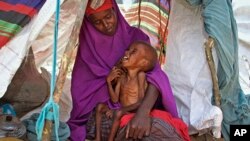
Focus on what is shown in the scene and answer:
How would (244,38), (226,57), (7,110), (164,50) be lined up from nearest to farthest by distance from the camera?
1. (7,110)
2. (226,57)
3. (164,50)
4. (244,38)

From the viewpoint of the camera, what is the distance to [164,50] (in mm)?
3965

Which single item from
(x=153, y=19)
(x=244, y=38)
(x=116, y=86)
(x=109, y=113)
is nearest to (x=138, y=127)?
(x=109, y=113)

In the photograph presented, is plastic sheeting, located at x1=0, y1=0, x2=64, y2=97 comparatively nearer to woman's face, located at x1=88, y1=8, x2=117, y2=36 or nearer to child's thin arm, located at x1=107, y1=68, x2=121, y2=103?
woman's face, located at x1=88, y1=8, x2=117, y2=36

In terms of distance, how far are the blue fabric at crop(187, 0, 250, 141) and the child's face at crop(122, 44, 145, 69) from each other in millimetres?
543

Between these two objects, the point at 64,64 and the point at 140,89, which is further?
the point at 140,89

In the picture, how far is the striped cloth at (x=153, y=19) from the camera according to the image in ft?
13.2

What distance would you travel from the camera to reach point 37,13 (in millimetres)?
2922

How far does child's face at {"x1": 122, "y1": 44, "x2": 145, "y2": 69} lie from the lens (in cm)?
317

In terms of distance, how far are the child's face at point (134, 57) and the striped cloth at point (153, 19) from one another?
0.76 meters

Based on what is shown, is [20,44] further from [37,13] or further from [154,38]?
[154,38]

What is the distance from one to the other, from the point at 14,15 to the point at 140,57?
839 millimetres

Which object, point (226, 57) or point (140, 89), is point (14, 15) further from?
point (226, 57)

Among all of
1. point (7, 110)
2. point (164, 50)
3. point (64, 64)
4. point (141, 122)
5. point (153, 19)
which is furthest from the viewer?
point (153, 19)

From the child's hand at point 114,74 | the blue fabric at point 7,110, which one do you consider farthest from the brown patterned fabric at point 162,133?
the blue fabric at point 7,110
